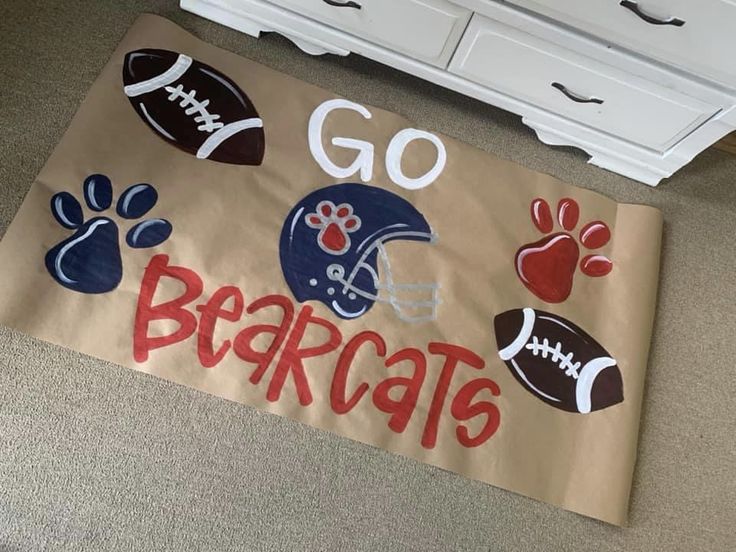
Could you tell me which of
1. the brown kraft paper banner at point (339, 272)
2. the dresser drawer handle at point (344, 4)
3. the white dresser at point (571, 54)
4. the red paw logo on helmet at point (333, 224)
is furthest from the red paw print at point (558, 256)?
the dresser drawer handle at point (344, 4)

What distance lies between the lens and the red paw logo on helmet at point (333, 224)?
1143 millimetres

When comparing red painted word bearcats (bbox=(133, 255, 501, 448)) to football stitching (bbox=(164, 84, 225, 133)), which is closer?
red painted word bearcats (bbox=(133, 255, 501, 448))

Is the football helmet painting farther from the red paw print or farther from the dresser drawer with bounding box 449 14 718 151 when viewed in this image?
the dresser drawer with bounding box 449 14 718 151

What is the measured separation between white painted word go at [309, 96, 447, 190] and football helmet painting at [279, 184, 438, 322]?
1.3 inches

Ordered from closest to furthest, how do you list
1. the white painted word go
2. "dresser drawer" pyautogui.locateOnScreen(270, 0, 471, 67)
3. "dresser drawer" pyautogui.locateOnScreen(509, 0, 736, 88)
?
1. "dresser drawer" pyautogui.locateOnScreen(509, 0, 736, 88)
2. "dresser drawer" pyautogui.locateOnScreen(270, 0, 471, 67)
3. the white painted word go

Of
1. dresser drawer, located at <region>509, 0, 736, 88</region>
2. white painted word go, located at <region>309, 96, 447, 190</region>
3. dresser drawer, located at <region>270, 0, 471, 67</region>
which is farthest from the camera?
white painted word go, located at <region>309, 96, 447, 190</region>

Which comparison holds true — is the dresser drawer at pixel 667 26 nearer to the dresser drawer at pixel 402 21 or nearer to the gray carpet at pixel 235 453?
the dresser drawer at pixel 402 21

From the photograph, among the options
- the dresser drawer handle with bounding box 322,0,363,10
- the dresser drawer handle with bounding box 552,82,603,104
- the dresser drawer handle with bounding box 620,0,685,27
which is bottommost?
the dresser drawer handle with bounding box 322,0,363,10

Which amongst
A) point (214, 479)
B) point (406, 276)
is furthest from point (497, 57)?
point (214, 479)

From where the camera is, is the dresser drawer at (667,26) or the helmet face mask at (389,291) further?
the helmet face mask at (389,291)

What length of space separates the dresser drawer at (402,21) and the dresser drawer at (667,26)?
0.43ft

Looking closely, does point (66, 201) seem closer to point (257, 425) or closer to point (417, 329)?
point (257, 425)

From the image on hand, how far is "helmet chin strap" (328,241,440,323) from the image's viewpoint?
1.12 metres

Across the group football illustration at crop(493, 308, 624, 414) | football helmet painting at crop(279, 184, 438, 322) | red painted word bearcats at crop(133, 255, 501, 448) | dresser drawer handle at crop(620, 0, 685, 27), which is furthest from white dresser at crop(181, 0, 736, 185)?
red painted word bearcats at crop(133, 255, 501, 448)
